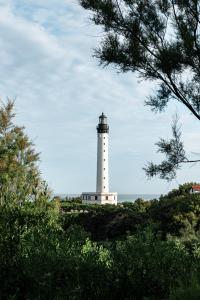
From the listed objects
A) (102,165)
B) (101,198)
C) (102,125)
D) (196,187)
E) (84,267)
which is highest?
(102,125)

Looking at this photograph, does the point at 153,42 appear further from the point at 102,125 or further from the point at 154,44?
the point at 102,125

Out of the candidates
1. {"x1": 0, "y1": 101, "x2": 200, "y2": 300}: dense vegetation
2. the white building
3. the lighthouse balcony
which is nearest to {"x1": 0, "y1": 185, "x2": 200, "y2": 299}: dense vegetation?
{"x1": 0, "y1": 101, "x2": 200, "y2": 300}: dense vegetation

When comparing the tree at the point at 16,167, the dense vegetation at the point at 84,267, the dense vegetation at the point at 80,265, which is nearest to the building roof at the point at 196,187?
the tree at the point at 16,167

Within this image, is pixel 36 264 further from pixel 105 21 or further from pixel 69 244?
pixel 105 21

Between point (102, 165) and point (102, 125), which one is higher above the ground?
point (102, 125)

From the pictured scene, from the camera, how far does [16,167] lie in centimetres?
1617

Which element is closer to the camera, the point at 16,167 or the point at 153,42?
the point at 153,42

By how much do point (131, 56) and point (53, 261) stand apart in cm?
356

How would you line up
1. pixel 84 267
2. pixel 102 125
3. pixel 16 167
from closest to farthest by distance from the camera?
pixel 84 267, pixel 16 167, pixel 102 125

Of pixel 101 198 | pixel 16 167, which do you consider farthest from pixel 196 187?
pixel 101 198

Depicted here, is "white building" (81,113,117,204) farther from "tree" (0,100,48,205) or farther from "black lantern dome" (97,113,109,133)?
"tree" (0,100,48,205)

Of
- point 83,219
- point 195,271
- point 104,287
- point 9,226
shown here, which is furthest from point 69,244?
point 83,219

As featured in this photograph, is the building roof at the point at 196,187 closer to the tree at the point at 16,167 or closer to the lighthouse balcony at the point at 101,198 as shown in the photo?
the tree at the point at 16,167

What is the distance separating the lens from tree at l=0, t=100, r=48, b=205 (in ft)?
36.4
